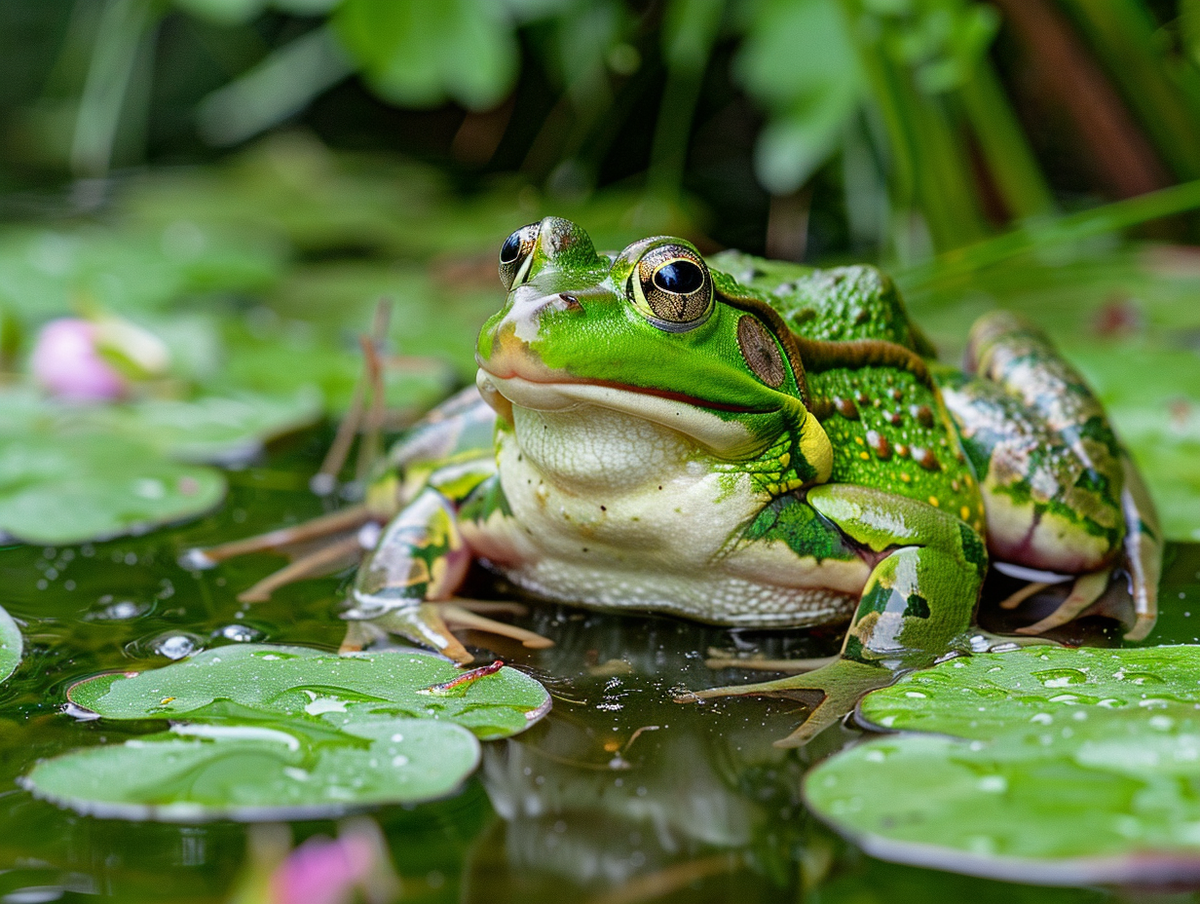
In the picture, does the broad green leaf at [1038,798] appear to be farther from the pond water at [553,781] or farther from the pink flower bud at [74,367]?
the pink flower bud at [74,367]

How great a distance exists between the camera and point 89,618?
2064 mm

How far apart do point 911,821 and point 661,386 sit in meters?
0.72

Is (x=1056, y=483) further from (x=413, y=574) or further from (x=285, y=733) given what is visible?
(x=285, y=733)

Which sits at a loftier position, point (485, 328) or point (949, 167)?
point (949, 167)

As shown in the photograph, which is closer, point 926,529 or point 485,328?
point 485,328

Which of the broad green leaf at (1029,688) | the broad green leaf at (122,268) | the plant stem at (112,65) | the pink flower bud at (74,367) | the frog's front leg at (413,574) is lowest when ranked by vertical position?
the broad green leaf at (1029,688)

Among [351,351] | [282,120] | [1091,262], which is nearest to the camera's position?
[351,351]

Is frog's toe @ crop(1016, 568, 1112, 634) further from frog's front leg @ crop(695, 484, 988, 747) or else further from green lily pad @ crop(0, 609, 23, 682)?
green lily pad @ crop(0, 609, 23, 682)

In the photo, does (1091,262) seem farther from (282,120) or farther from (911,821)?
(282,120)

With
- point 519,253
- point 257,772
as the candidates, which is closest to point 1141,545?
point 519,253

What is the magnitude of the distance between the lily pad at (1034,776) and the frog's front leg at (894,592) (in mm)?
124

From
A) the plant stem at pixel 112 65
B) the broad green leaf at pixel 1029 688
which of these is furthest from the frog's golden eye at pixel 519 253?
the plant stem at pixel 112 65

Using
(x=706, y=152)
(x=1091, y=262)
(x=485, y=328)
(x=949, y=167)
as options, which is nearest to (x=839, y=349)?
(x=485, y=328)

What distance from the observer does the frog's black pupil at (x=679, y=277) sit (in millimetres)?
1762
